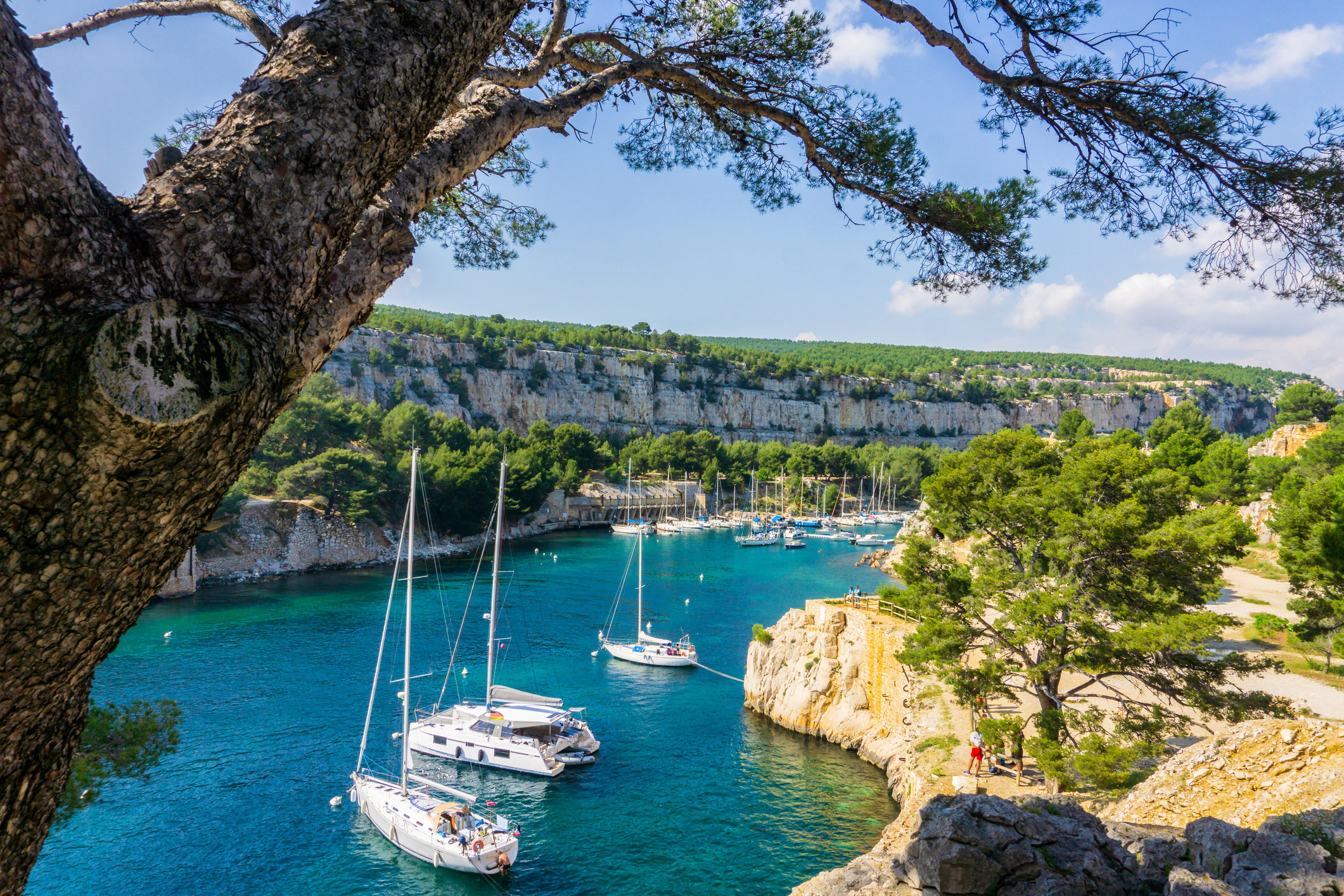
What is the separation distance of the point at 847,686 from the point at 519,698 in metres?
6.55

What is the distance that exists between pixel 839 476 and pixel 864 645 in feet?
150

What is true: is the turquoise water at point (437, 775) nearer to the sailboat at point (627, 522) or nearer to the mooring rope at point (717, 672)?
the mooring rope at point (717, 672)

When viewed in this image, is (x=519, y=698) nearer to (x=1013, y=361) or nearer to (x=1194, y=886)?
(x=1194, y=886)

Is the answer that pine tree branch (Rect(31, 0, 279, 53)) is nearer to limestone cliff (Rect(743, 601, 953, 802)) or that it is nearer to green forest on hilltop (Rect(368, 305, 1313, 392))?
limestone cliff (Rect(743, 601, 953, 802))

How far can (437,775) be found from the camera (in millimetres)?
12062

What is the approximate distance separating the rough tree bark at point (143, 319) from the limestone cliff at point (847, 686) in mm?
12506

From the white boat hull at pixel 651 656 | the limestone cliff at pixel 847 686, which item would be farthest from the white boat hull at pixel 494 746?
the white boat hull at pixel 651 656

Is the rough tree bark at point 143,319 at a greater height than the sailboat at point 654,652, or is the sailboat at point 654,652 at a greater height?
the rough tree bark at point 143,319

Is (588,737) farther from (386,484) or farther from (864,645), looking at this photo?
(386,484)

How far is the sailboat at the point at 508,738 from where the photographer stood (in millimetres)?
12320

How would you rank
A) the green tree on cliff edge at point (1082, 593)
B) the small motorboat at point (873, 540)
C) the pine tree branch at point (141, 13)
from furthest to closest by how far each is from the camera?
the small motorboat at point (873, 540) → the green tree on cliff edge at point (1082, 593) → the pine tree branch at point (141, 13)

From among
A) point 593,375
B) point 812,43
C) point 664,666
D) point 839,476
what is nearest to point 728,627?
point 664,666

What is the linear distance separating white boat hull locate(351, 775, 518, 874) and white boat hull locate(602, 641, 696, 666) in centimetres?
823

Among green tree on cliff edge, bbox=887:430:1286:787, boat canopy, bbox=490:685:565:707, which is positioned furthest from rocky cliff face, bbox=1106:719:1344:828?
boat canopy, bbox=490:685:565:707
